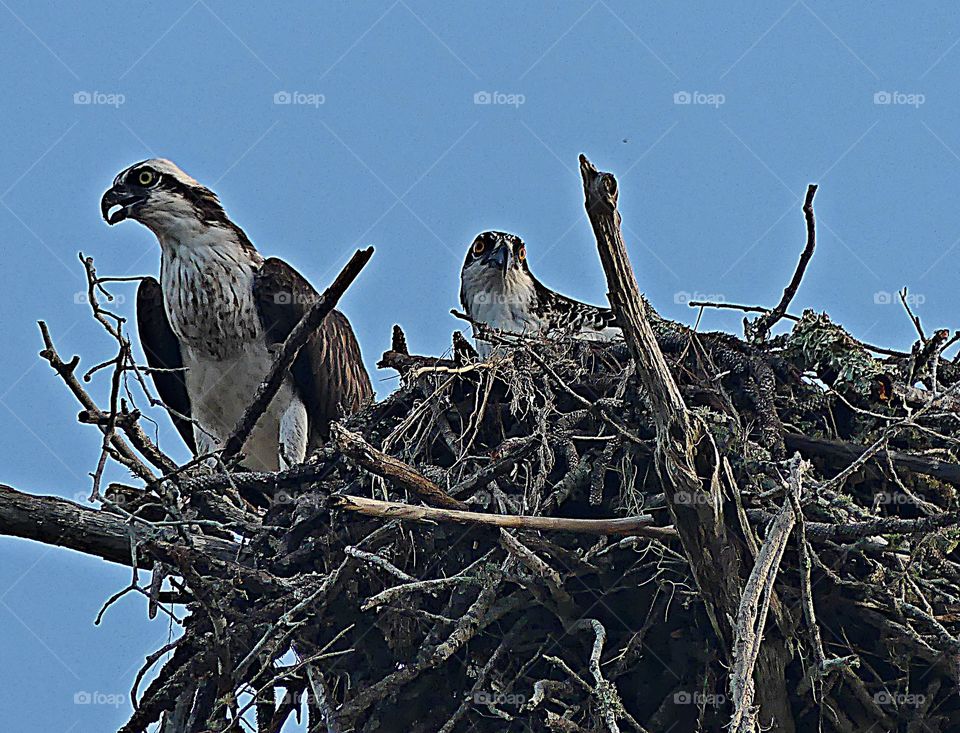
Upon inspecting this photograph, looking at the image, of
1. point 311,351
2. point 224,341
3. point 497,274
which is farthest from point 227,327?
point 497,274

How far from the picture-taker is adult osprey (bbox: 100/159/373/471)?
7.33m

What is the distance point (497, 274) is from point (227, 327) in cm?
146

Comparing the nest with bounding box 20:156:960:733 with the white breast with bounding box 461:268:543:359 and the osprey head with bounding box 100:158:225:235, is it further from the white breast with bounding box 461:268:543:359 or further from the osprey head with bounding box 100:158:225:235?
the osprey head with bounding box 100:158:225:235

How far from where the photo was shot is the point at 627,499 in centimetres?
499

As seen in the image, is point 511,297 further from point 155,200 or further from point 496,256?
point 155,200

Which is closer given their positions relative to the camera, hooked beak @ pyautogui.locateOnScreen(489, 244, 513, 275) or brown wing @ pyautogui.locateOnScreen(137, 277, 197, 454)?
hooked beak @ pyautogui.locateOnScreen(489, 244, 513, 275)

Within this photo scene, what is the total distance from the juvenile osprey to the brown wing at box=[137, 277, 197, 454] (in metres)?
1.65

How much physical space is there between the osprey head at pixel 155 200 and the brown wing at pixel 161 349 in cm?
Result: 40

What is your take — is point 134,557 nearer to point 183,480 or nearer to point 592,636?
point 183,480

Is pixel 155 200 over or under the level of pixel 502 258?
under

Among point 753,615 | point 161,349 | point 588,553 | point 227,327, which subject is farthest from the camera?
point 161,349

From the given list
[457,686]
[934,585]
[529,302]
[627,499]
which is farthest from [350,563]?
[529,302]

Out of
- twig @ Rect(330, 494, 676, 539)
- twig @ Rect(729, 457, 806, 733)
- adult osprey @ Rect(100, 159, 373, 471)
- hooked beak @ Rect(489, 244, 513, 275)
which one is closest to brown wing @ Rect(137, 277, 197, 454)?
adult osprey @ Rect(100, 159, 373, 471)

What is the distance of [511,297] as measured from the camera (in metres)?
7.33
